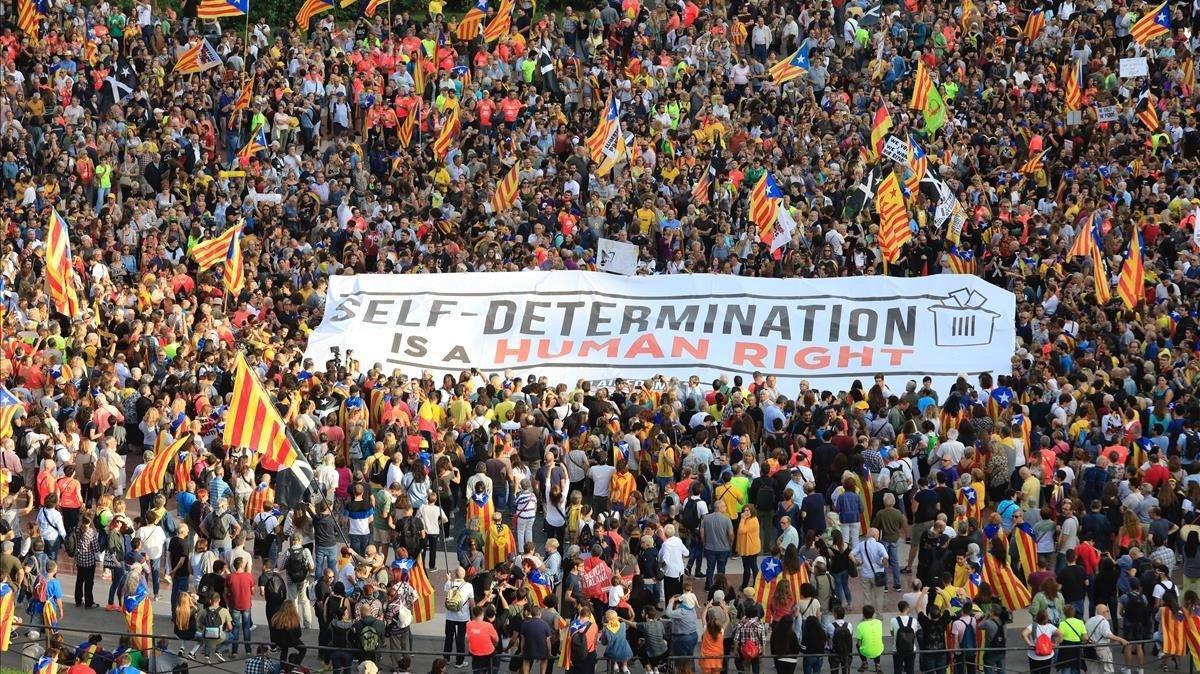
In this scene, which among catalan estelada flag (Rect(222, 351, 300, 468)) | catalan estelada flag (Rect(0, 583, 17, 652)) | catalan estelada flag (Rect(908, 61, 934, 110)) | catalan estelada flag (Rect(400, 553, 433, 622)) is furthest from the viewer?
catalan estelada flag (Rect(908, 61, 934, 110))

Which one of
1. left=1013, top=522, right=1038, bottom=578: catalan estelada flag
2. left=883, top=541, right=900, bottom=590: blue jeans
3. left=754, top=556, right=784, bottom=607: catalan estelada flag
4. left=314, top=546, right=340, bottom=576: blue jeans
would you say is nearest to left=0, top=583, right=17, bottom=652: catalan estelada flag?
left=314, top=546, right=340, bottom=576: blue jeans

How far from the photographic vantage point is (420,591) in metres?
25.4

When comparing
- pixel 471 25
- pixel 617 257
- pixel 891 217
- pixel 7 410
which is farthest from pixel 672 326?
pixel 471 25

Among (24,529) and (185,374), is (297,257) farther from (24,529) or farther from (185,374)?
(24,529)

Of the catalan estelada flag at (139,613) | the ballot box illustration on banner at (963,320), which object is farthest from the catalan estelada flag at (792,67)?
the catalan estelada flag at (139,613)

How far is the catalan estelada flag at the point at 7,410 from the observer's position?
92.9ft

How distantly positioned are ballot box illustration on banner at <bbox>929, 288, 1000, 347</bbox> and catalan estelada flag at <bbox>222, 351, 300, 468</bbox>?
38.3 feet

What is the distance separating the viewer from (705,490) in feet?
89.2

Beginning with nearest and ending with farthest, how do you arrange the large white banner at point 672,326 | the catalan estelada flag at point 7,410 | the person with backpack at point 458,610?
the person with backpack at point 458,610
the catalan estelada flag at point 7,410
the large white banner at point 672,326

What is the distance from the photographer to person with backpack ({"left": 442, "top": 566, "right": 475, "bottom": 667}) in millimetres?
24375

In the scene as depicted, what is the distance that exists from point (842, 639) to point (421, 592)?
16.2ft

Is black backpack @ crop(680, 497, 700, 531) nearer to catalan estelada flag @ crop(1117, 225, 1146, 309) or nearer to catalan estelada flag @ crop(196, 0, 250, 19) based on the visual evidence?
catalan estelada flag @ crop(1117, 225, 1146, 309)

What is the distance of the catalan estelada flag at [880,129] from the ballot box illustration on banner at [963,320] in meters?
5.00

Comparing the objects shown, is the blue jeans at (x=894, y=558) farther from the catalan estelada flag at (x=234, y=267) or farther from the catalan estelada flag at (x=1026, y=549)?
the catalan estelada flag at (x=234, y=267)
